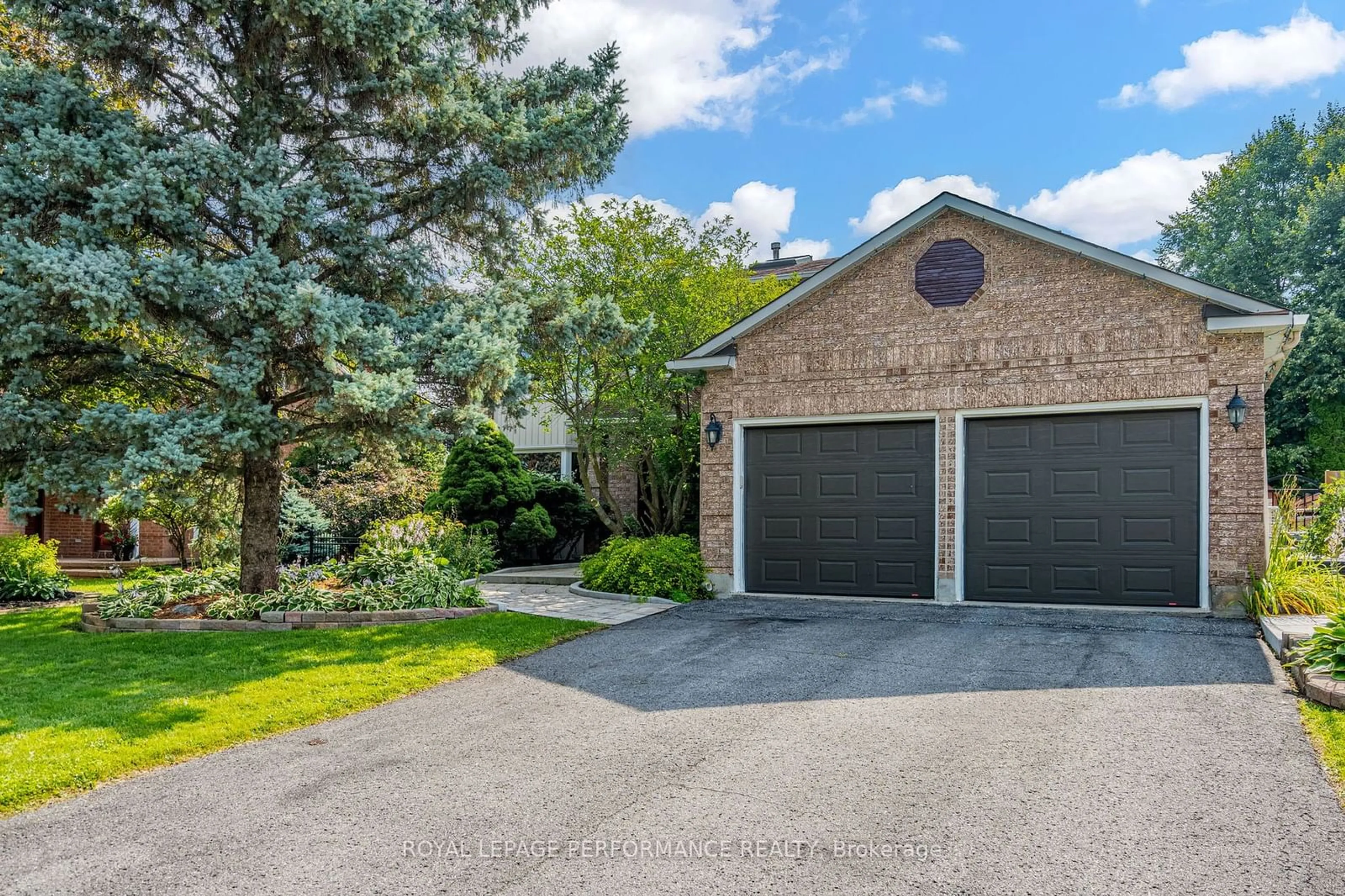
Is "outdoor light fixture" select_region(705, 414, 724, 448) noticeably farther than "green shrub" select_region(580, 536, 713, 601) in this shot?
Yes

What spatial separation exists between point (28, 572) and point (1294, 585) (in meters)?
15.8

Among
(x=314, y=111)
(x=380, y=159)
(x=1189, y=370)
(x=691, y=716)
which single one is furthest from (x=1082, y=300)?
(x=314, y=111)

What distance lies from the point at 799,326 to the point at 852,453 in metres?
1.85

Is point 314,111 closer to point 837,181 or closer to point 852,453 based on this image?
point 852,453

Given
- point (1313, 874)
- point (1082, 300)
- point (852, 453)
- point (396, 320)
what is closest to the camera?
point (1313, 874)

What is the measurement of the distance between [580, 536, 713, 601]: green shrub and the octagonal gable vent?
4.61m

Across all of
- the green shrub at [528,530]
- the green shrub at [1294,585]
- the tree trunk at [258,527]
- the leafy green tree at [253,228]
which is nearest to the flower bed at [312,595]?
the tree trunk at [258,527]

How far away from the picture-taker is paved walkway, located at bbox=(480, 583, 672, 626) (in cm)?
945

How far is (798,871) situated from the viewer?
3.20 m

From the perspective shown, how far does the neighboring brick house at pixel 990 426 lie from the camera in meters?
9.29

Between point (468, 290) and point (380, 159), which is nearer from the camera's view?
point (380, 159)

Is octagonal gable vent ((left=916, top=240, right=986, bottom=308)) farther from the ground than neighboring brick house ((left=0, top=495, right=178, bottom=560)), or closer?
farther from the ground

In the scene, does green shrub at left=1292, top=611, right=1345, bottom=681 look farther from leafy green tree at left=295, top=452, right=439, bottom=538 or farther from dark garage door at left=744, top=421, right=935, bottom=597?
leafy green tree at left=295, top=452, right=439, bottom=538

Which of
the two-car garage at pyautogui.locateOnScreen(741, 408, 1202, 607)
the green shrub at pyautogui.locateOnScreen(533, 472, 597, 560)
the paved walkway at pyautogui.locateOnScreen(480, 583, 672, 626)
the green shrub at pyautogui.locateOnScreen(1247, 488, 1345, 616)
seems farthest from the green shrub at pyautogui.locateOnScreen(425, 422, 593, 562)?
the green shrub at pyautogui.locateOnScreen(1247, 488, 1345, 616)
